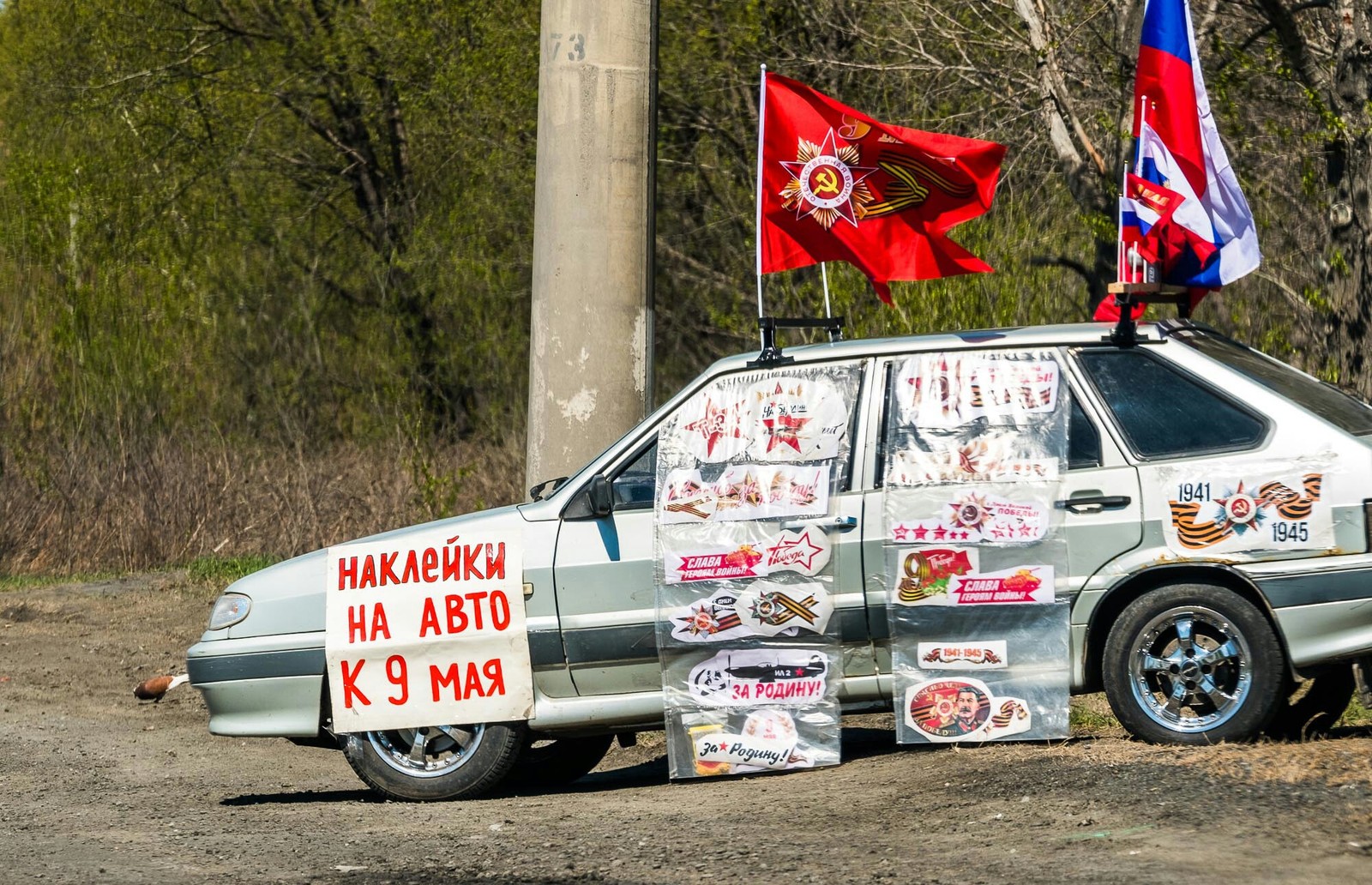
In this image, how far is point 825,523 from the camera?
659 cm

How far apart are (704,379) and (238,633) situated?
2.22m

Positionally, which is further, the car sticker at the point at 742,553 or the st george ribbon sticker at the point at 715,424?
the st george ribbon sticker at the point at 715,424

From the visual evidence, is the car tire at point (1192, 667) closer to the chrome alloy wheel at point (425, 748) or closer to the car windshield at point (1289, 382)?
the car windshield at point (1289, 382)

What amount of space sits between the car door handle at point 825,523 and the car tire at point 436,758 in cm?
140

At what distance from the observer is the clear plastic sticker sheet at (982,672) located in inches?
252

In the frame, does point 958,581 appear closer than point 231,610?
Yes

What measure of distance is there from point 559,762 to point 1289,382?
3.67 meters

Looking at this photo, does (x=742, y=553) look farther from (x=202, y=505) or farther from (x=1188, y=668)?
(x=202, y=505)

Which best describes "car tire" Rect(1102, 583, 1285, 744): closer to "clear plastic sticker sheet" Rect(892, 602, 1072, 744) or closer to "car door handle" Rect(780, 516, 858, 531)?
"clear plastic sticker sheet" Rect(892, 602, 1072, 744)

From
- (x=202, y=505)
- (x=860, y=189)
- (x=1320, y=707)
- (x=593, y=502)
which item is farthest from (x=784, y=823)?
(x=202, y=505)

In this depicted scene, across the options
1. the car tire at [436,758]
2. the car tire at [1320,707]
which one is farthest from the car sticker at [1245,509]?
the car tire at [436,758]

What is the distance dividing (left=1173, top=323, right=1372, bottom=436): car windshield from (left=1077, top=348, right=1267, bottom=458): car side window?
6.5 inches

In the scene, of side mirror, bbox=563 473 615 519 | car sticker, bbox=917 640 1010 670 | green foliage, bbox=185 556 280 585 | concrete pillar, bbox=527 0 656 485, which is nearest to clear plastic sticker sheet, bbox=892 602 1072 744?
car sticker, bbox=917 640 1010 670

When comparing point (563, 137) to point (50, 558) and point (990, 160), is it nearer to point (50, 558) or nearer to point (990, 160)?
point (990, 160)
